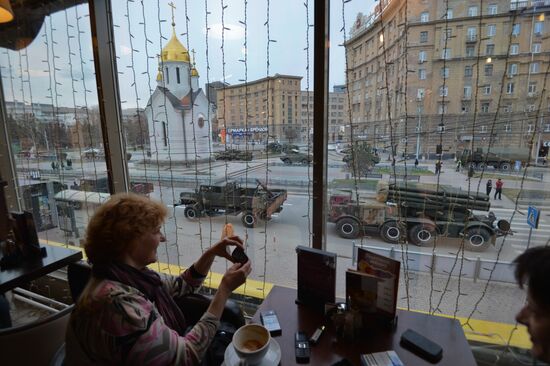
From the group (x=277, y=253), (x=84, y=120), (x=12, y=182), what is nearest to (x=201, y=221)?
(x=277, y=253)

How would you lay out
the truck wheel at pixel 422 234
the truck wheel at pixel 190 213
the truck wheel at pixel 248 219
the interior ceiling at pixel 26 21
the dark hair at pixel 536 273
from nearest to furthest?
1. the dark hair at pixel 536 273
2. the truck wheel at pixel 422 234
3. the truck wheel at pixel 248 219
4. the truck wheel at pixel 190 213
5. the interior ceiling at pixel 26 21

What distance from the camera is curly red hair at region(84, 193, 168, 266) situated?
850mm

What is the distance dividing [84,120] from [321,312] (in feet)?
6.99

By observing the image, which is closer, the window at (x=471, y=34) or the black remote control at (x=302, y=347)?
the black remote control at (x=302, y=347)

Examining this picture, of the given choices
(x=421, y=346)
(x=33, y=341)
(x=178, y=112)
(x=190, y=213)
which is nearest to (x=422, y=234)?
(x=421, y=346)

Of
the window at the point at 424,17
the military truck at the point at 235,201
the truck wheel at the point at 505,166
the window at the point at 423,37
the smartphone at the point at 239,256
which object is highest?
the window at the point at 424,17

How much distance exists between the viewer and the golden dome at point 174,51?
64.7 inches

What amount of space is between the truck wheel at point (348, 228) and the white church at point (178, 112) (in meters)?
0.92

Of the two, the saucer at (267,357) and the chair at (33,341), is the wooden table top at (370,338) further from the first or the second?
the chair at (33,341)

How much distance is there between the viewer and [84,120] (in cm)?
207

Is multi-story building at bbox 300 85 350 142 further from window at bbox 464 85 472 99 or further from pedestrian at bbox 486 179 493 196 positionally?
pedestrian at bbox 486 179 493 196

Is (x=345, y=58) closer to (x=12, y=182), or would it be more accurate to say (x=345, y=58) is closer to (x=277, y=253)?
(x=277, y=253)

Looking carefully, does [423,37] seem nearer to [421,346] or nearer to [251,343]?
[421,346]

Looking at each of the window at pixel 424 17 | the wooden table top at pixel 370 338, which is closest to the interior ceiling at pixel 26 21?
the window at pixel 424 17
